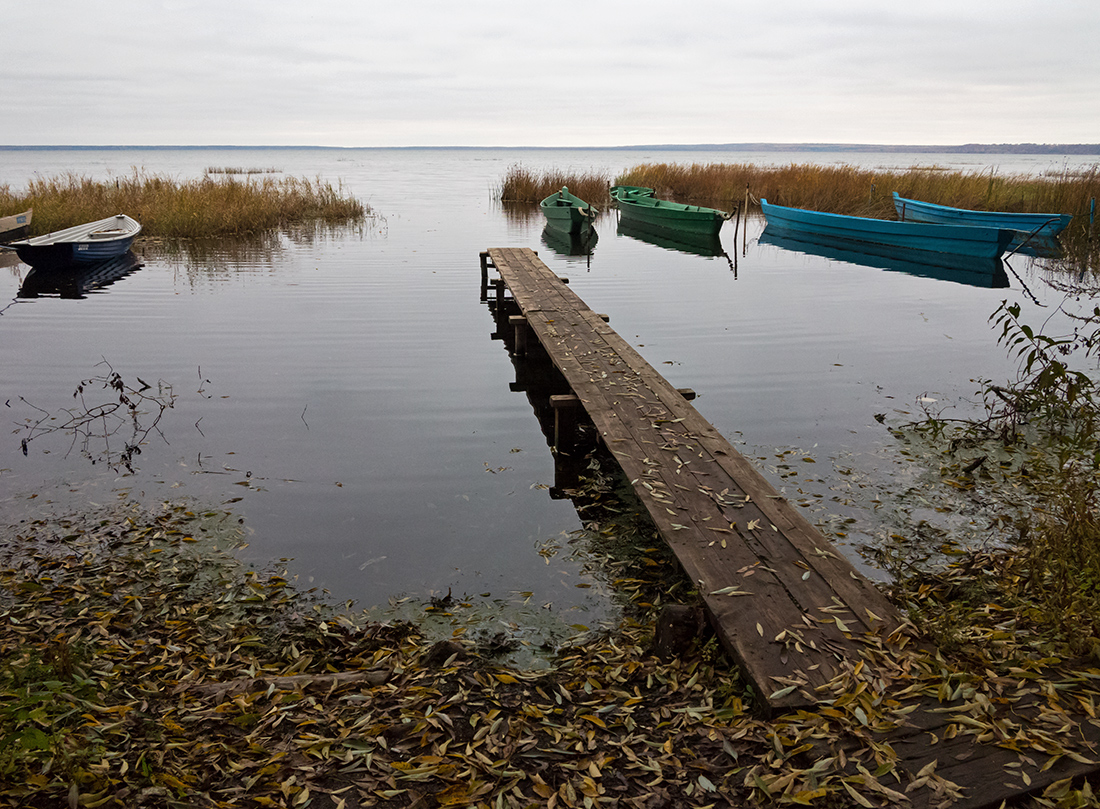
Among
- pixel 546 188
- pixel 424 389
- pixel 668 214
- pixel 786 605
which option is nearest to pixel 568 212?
pixel 668 214

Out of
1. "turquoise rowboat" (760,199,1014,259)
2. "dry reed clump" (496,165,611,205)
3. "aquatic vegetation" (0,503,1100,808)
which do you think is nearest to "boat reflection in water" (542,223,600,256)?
"turquoise rowboat" (760,199,1014,259)

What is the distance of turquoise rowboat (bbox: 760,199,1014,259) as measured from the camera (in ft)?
59.4

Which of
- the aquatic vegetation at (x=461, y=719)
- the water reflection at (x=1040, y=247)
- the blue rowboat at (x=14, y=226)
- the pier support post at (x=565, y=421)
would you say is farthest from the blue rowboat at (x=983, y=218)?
the blue rowboat at (x=14, y=226)

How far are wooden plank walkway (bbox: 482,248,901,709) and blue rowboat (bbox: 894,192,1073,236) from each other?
16248mm

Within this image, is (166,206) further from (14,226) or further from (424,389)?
(424,389)

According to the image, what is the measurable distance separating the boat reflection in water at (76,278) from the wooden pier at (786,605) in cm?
1281

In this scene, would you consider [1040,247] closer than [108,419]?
No

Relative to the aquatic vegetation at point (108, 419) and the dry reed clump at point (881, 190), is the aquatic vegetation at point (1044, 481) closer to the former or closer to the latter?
the aquatic vegetation at point (108, 419)

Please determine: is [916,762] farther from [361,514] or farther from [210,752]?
[361,514]

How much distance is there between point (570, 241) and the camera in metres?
22.9

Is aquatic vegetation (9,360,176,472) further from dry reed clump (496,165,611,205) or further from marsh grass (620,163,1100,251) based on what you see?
dry reed clump (496,165,611,205)

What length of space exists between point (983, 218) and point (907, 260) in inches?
144

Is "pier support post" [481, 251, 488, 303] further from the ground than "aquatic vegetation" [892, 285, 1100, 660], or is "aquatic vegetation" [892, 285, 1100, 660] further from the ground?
"pier support post" [481, 251, 488, 303]

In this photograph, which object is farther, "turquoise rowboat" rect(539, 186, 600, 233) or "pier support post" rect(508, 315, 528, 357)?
"turquoise rowboat" rect(539, 186, 600, 233)
